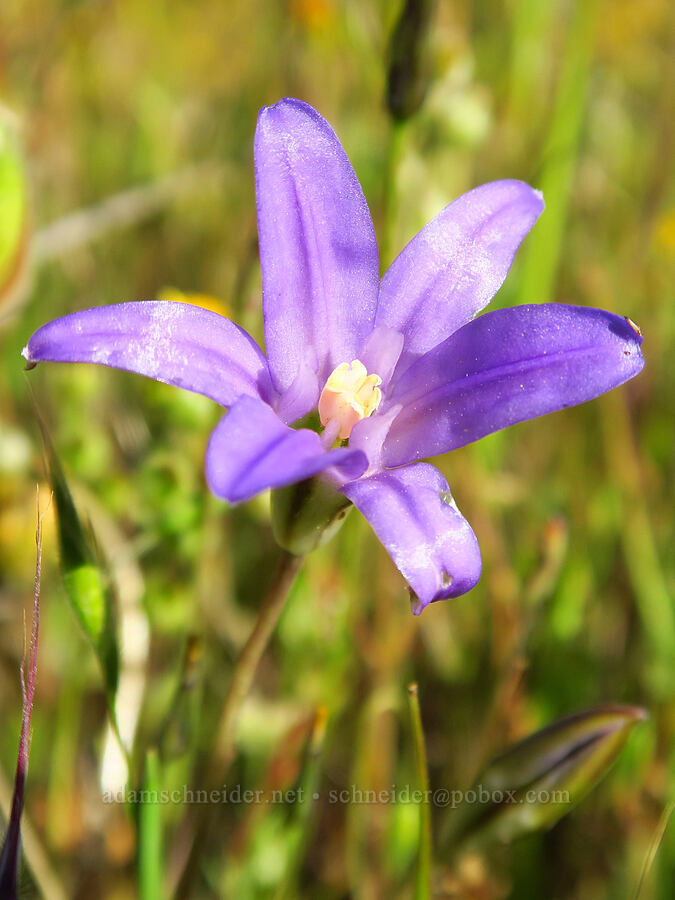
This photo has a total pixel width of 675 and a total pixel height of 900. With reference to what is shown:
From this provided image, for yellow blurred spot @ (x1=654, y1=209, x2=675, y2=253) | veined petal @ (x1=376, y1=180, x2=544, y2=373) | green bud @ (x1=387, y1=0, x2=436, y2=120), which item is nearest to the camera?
veined petal @ (x1=376, y1=180, x2=544, y2=373)

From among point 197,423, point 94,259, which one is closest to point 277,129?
point 197,423

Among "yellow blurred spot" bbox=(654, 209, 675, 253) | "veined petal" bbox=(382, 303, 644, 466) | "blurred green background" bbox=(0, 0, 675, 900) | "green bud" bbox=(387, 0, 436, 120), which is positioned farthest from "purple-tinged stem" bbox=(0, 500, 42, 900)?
"yellow blurred spot" bbox=(654, 209, 675, 253)

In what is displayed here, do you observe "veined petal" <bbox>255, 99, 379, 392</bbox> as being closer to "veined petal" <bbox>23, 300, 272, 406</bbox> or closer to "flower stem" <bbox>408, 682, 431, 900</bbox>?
"veined petal" <bbox>23, 300, 272, 406</bbox>

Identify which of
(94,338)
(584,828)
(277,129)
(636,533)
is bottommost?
(584,828)

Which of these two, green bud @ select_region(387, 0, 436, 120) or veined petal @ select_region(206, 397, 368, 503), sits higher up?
green bud @ select_region(387, 0, 436, 120)

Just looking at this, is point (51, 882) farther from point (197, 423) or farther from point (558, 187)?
point (558, 187)

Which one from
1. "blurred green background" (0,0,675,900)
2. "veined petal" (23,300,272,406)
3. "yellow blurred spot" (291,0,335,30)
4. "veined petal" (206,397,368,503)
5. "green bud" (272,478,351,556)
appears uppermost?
"yellow blurred spot" (291,0,335,30)

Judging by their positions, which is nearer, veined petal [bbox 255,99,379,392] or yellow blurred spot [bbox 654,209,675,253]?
veined petal [bbox 255,99,379,392]
